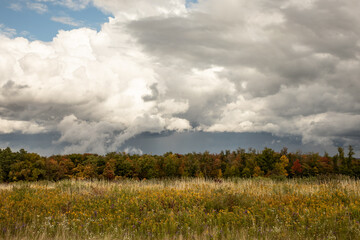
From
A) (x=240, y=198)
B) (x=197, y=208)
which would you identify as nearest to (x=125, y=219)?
(x=197, y=208)

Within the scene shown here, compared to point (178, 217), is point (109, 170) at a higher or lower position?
higher

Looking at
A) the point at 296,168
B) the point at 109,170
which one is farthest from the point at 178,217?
the point at 296,168

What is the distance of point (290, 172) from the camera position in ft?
104

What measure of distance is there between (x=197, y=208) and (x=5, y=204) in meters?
7.69

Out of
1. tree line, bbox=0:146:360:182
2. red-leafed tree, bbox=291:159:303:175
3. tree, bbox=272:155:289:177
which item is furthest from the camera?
red-leafed tree, bbox=291:159:303:175

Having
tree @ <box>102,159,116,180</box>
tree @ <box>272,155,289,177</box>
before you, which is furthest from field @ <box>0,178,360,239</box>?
tree @ <box>272,155,289,177</box>

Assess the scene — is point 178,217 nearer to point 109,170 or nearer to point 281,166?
point 109,170

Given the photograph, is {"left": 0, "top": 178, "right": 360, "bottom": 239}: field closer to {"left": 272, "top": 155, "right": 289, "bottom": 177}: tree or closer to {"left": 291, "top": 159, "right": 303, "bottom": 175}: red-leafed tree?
{"left": 272, "top": 155, "right": 289, "bottom": 177}: tree

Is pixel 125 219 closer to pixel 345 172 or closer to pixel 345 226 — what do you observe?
pixel 345 226

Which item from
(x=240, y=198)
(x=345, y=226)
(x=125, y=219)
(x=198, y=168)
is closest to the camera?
(x=345, y=226)

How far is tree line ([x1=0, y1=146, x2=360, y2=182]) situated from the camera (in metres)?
26.6

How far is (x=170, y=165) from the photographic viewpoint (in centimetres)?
2858

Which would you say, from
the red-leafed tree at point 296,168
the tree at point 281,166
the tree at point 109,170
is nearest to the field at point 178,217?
the tree at point 109,170

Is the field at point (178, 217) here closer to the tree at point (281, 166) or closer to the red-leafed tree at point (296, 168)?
the tree at point (281, 166)
